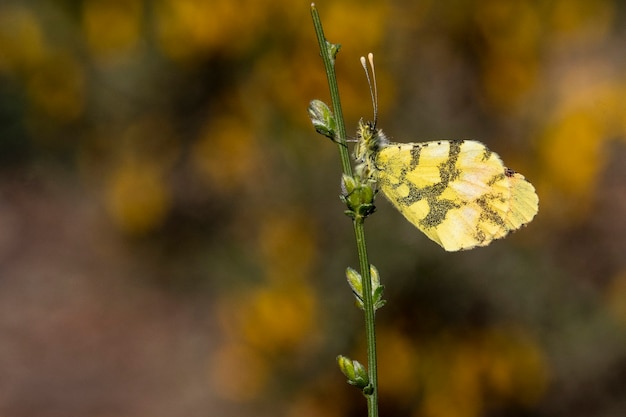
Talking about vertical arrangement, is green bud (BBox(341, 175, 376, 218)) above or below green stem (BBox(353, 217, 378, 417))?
above

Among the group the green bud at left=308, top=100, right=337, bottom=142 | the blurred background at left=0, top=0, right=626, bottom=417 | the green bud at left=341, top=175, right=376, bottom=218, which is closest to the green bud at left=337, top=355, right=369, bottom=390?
the green bud at left=341, top=175, right=376, bottom=218

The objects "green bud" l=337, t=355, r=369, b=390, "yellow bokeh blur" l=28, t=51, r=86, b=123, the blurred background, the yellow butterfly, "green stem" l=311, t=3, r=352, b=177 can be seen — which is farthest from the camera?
"yellow bokeh blur" l=28, t=51, r=86, b=123

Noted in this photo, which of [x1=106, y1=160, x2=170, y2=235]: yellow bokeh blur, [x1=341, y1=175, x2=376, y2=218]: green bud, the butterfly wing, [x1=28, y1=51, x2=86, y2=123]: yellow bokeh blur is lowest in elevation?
[x1=341, y1=175, x2=376, y2=218]: green bud

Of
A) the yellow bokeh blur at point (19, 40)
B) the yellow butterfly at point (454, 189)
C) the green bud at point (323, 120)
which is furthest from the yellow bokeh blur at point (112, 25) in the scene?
the green bud at point (323, 120)

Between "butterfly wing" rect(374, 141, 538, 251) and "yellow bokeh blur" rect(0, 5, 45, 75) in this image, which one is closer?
"butterfly wing" rect(374, 141, 538, 251)

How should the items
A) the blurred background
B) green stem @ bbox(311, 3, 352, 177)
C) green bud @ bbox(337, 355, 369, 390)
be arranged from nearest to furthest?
green stem @ bbox(311, 3, 352, 177), green bud @ bbox(337, 355, 369, 390), the blurred background

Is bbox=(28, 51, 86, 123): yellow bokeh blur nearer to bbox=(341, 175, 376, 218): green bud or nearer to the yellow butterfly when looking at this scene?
the yellow butterfly

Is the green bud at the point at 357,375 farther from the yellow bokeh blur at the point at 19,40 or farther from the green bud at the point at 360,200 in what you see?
the yellow bokeh blur at the point at 19,40

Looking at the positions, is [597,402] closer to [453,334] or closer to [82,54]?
[453,334]

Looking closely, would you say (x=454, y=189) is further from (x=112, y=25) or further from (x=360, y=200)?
(x=112, y=25)
